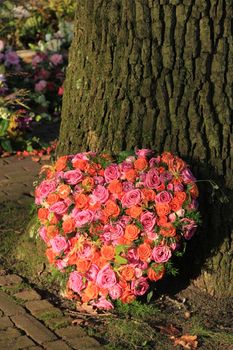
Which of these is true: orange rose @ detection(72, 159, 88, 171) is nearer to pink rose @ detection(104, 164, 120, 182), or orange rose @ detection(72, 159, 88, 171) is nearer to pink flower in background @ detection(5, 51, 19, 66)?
pink rose @ detection(104, 164, 120, 182)

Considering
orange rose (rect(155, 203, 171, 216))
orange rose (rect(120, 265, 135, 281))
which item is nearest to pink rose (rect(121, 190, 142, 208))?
orange rose (rect(155, 203, 171, 216))

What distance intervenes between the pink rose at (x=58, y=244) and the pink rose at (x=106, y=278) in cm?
24

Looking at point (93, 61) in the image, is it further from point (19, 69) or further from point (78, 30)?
point (19, 69)

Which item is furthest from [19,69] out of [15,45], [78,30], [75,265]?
[75,265]

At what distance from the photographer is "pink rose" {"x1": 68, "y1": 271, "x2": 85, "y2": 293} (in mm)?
4820

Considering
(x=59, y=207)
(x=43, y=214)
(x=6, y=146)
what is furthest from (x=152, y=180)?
(x=6, y=146)

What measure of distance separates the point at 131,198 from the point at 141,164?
0.20 meters

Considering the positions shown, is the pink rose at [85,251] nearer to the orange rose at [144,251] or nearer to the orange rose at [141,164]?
the orange rose at [144,251]

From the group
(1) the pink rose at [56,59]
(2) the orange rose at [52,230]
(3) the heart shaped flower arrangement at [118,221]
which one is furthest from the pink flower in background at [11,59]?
(2) the orange rose at [52,230]

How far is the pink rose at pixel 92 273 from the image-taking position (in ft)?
15.6

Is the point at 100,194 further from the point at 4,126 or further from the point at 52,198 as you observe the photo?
the point at 4,126

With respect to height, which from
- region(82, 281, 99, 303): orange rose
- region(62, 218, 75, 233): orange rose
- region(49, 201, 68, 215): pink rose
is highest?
region(49, 201, 68, 215): pink rose

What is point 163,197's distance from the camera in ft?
15.4

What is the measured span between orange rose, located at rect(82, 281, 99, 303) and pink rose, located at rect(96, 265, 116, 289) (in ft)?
0.24
